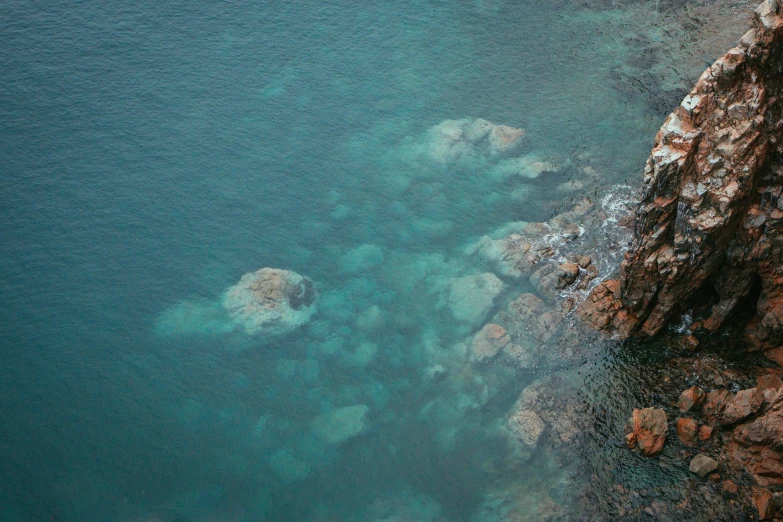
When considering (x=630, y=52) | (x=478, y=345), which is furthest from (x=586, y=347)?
(x=630, y=52)

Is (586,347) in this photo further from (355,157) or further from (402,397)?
(355,157)

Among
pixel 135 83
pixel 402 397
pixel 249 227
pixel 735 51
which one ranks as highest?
pixel 135 83

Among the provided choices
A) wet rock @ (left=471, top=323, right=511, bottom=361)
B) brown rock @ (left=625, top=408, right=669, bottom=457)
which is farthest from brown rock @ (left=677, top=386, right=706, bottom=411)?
wet rock @ (left=471, top=323, right=511, bottom=361)

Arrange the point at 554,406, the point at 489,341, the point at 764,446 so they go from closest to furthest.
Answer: the point at 764,446, the point at 554,406, the point at 489,341

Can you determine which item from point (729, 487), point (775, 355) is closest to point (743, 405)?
point (729, 487)

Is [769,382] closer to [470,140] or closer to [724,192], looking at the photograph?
[724,192]
